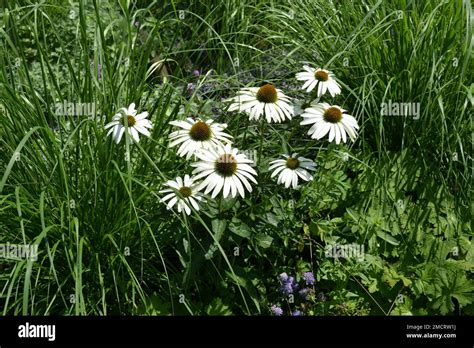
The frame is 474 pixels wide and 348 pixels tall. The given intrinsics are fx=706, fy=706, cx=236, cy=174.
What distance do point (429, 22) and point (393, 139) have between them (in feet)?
2.06

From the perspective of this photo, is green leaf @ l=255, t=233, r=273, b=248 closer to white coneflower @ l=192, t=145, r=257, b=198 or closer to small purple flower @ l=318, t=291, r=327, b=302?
white coneflower @ l=192, t=145, r=257, b=198

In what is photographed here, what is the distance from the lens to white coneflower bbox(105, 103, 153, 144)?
287 centimetres

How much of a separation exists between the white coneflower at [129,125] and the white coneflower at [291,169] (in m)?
0.56

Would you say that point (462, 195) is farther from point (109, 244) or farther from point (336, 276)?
point (109, 244)

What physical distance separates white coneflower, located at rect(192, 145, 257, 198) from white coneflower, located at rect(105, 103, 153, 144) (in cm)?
28

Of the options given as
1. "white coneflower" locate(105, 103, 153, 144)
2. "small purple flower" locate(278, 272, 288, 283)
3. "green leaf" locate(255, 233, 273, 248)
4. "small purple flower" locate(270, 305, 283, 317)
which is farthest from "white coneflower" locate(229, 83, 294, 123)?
"small purple flower" locate(270, 305, 283, 317)

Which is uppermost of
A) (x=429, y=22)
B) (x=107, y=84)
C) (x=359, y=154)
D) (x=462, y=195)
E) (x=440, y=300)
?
(x=429, y=22)

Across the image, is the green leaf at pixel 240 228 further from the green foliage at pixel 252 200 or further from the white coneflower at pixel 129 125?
the white coneflower at pixel 129 125

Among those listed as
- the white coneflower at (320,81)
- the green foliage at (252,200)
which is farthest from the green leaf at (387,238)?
the white coneflower at (320,81)

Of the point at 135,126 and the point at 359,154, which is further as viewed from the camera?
the point at 359,154

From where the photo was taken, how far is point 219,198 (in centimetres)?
290

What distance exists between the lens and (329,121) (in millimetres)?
3014

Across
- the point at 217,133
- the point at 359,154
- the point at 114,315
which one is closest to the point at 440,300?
the point at 359,154

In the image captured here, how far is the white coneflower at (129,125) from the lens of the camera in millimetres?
2865
